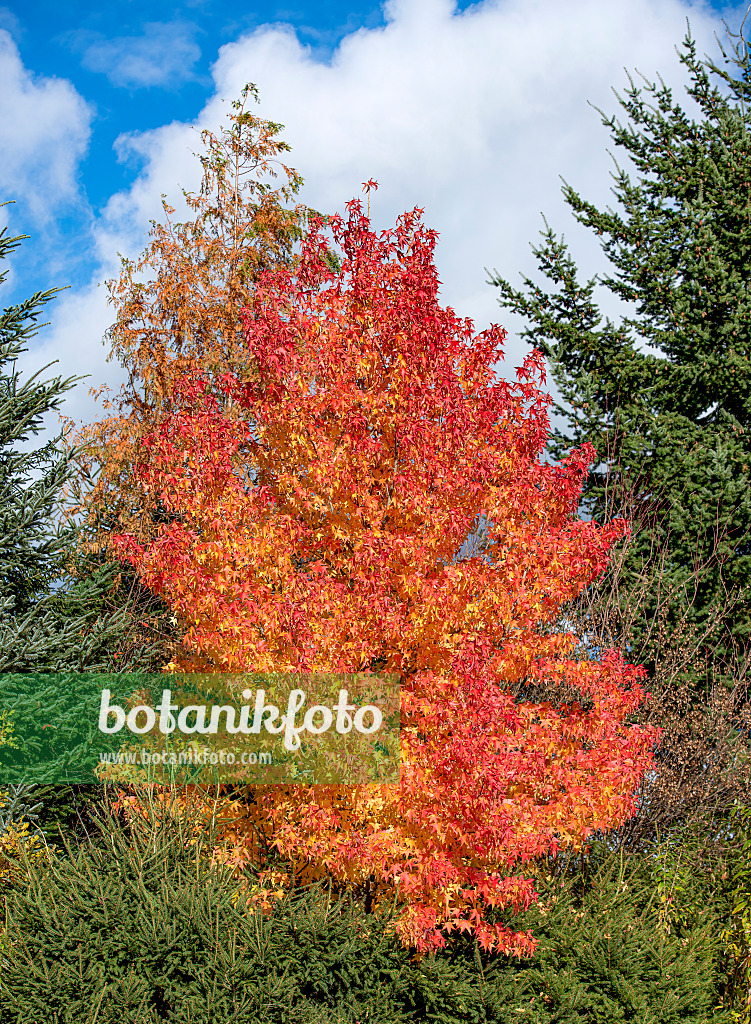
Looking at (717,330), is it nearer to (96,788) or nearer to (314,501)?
(314,501)

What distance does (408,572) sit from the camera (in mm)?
7844

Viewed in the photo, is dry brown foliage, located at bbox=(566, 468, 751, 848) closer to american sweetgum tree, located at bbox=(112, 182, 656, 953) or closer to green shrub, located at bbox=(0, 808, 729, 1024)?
green shrub, located at bbox=(0, 808, 729, 1024)

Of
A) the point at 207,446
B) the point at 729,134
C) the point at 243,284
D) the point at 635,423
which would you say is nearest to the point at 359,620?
the point at 207,446

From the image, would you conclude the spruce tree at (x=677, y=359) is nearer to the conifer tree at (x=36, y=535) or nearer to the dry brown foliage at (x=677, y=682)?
the dry brown foliage at (x=677, y=682)

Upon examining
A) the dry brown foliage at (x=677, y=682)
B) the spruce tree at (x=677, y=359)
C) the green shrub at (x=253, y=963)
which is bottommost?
the green shrub at (x=253, y=963)

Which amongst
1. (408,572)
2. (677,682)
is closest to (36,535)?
(408,572)

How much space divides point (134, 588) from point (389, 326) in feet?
30.9

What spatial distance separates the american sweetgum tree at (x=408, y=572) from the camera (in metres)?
7.37

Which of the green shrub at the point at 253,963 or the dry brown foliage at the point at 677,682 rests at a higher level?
the dry brown foliage at the point at 677,682

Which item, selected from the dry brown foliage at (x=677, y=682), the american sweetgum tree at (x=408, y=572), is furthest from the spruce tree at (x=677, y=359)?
the american sweetgum tree at (x=408, y=572)

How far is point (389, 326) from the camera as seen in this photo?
8758 mm

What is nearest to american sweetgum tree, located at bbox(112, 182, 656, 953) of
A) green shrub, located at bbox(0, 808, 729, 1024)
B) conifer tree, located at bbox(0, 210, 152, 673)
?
green shrub, located at bbox(0, 808, 729, 1024)

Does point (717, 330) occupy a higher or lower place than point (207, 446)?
higher

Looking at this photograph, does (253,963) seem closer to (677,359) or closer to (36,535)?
(36,535)
